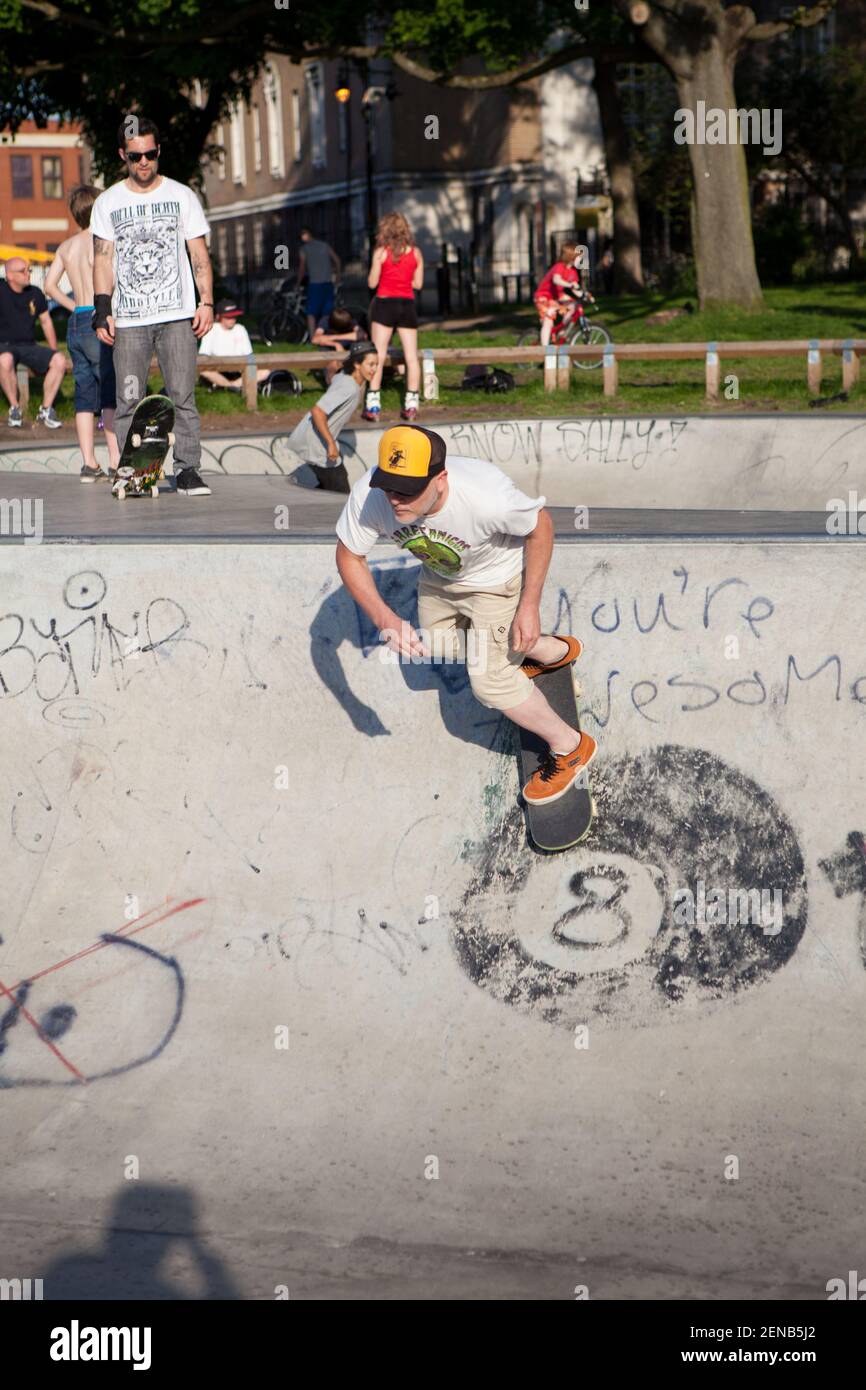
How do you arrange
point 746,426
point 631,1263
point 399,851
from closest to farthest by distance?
1. point 631,1263
2. point 399,851
3. point 746,426

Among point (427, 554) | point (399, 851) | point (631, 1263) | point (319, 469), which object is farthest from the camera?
point (319, 469)

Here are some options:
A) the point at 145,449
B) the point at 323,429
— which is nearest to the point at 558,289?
the point at 323,429

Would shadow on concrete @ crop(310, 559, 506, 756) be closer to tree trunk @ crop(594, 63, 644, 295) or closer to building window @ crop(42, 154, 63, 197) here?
tree trunk @ crop(594, 63, 644, 295)

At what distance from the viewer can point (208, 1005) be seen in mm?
5461

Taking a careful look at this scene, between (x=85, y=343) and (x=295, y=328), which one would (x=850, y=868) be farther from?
(x=295, y=328)

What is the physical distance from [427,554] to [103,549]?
5.86 feet

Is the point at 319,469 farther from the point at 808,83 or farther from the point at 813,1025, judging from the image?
the point at 808,83

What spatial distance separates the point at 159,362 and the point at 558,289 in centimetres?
1192

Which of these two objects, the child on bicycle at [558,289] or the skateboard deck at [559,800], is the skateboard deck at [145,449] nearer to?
the skateboard deck at [559,800]

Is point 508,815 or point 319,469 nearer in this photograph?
point 508,815

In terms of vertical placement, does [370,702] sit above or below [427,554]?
below

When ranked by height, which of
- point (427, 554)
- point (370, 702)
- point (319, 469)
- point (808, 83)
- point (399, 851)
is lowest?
point (399, 851)

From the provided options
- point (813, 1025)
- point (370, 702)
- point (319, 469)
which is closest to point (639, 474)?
point (319, 469)

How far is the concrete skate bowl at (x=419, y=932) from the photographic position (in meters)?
4.65
